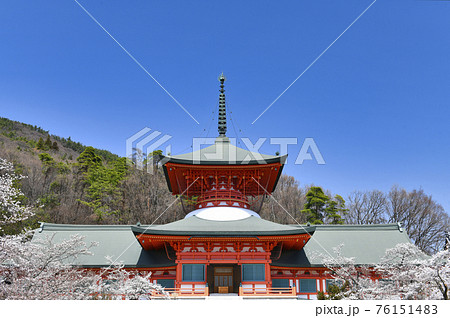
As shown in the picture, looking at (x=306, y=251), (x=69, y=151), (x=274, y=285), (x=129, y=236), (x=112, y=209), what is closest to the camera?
(x=274, y=285)

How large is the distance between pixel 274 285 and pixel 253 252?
2.64m

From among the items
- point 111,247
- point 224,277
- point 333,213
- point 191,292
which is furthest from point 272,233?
point 333,213

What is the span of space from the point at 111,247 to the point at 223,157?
7.93 m

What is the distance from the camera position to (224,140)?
2030 centimetres

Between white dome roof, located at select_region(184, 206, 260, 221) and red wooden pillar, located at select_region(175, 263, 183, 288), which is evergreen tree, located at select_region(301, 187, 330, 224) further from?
red wooden pillar, located at select_region(175, 263, 183, 288)

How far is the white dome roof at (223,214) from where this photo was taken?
671 inches

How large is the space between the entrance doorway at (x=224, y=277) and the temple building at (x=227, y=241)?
4 centimetres

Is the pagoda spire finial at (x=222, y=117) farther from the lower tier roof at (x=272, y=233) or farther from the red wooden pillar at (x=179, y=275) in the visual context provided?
the red wooden pillar at (x=179, y=275)

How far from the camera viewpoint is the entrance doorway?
1598 centimetres

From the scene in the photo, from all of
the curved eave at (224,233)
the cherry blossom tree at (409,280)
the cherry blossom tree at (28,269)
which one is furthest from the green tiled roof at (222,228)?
the cherry blossom tree at (28,269)

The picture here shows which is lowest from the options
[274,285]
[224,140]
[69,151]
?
[274,285]

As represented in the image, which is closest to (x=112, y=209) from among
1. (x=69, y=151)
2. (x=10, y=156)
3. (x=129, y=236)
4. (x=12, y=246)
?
(x=10, y=156)

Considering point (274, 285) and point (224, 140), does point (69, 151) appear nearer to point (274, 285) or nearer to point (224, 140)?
point (224, 140)

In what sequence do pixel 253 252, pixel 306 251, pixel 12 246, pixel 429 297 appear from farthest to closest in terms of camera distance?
pixel 306 251, pixel 253 252, pixel 429 297, pixel 12 246
